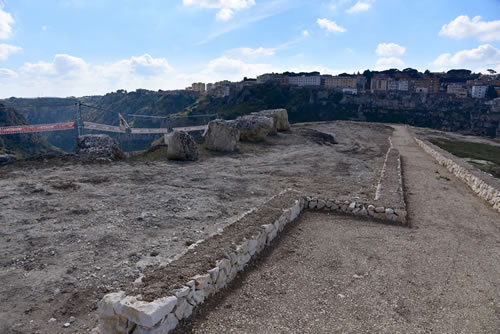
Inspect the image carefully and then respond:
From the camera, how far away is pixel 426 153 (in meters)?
23.7

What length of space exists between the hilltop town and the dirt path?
116423 mm

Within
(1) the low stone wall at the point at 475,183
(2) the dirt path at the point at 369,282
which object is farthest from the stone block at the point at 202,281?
(1) the low stone wall at the point at 475,183

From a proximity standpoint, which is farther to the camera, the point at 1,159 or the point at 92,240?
the point at 1,159

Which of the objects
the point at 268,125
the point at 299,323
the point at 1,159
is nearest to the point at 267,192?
the point at 299,323

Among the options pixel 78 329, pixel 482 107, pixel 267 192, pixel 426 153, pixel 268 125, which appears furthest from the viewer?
pixel 482 107

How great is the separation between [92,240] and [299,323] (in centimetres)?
500

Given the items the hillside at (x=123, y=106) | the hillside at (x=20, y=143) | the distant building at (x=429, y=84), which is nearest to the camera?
the hillside at (x=20, y=143)

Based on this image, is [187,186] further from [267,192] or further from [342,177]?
[342,177]

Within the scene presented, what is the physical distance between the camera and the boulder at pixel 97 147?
16281 millimetres

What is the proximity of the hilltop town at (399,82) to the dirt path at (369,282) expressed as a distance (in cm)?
11642

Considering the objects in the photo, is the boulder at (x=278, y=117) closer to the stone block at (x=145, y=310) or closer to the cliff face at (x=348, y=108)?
the stone block at (x=145, y=310)

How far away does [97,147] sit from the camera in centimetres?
1653

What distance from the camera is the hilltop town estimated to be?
121 metres

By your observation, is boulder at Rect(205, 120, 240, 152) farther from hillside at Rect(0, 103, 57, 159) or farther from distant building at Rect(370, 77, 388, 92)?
distant building at Rect(370, 77, 388, 92)
